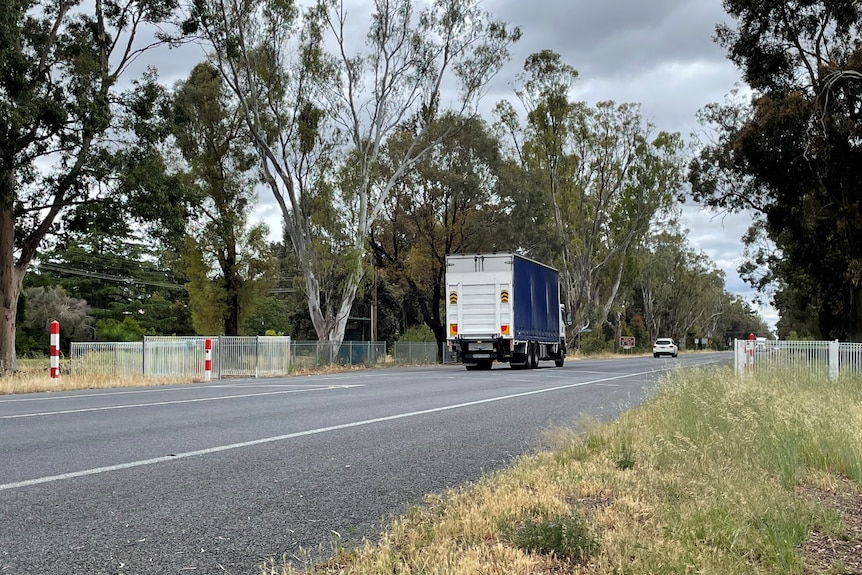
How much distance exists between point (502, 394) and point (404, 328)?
52.2 m

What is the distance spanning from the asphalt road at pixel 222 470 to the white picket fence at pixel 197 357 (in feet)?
31.3

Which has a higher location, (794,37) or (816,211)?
(794,37)

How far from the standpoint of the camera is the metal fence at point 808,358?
667 inches

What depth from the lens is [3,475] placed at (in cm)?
598

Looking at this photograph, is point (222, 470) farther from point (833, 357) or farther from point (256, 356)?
point (256, 356)

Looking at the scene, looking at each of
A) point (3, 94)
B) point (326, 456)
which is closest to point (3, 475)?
point (326, 456)

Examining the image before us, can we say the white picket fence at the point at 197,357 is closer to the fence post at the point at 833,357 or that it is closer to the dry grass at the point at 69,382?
the dry grass at the point at 69,382

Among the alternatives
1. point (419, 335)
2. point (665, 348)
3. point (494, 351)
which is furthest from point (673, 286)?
point (494, 351)

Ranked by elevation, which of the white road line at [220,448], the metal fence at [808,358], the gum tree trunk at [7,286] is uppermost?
the gum tree trunk at [7,286]

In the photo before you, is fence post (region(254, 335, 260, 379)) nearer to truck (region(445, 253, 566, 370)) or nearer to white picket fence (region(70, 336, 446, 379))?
white picket fence (region(70, 336, 446, 379))

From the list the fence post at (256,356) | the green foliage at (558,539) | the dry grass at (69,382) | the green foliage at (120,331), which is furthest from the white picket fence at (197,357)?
the green foliage at (120,331)

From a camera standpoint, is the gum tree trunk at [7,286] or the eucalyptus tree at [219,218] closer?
the gum tree trunk at [7,286]

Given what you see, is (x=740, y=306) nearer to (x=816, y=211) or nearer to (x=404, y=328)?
(x=404, y=328)

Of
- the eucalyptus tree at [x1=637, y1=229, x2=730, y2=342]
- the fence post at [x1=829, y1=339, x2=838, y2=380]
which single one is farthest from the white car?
the fence post at [x1=829, y1=339, x2=838, y2=380]
